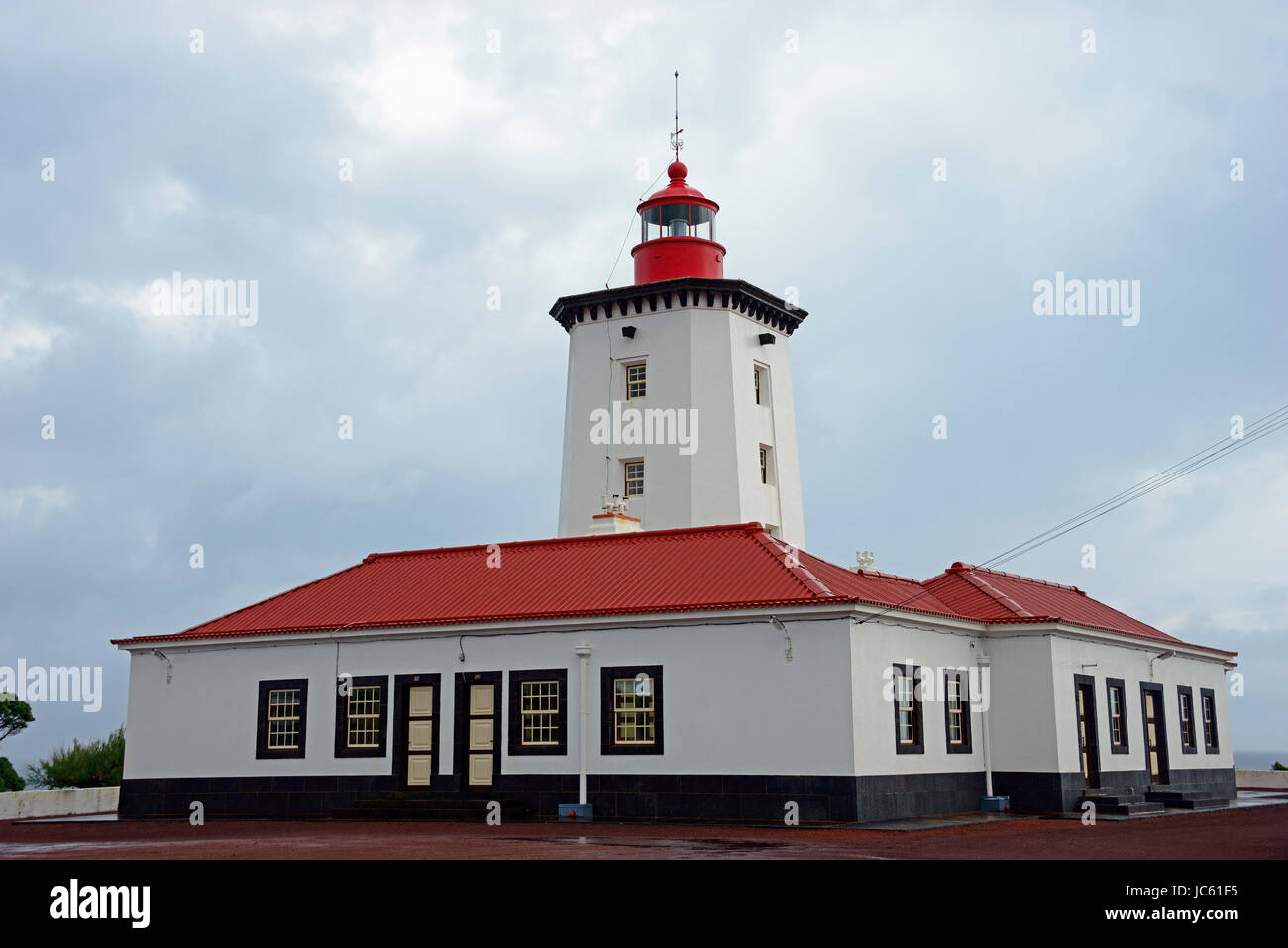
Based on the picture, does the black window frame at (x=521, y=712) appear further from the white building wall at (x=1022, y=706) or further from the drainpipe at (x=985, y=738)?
the white building wall at (x=1022, y=706)

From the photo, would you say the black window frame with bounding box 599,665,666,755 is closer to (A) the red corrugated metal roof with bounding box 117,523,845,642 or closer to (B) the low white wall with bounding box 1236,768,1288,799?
(A) the red corrugated metal roof with bounding box 117,523,845,642

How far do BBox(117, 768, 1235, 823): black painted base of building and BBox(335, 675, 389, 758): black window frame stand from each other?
47 cm

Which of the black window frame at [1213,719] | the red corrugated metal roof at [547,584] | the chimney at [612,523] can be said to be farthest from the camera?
the black window frame at [1213,719]

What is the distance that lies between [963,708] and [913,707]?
2050 mm

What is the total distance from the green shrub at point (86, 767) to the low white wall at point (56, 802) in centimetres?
364

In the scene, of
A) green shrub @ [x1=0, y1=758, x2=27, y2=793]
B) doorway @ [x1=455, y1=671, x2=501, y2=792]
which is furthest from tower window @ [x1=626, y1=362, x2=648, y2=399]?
green shrub @ [x1=0, y1=758, x2=27, y2=793]

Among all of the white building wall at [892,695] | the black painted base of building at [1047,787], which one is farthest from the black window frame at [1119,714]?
the white building wall at [892,695]

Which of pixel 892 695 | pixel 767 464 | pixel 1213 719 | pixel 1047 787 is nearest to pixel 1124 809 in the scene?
pixel 1047 787

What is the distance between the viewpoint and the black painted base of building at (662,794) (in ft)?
69.4

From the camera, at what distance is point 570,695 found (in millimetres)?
23391

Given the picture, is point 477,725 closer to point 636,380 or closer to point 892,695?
point 892,695

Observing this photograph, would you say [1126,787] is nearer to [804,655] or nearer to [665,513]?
[804,655]

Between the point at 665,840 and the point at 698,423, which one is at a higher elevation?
the point at 698,423
